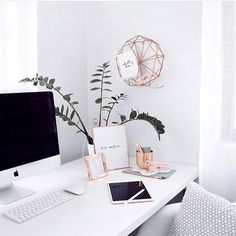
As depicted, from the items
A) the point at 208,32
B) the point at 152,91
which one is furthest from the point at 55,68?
the point at 208,32

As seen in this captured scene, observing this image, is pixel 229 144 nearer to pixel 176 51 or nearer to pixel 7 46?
pixel 176 51

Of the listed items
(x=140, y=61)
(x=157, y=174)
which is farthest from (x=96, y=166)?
(x=140, y=61)

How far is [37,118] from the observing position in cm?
144

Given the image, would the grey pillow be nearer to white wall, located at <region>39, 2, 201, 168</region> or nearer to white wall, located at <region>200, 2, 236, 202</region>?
white wall, located at <region>200, 2, 236, 202</region>

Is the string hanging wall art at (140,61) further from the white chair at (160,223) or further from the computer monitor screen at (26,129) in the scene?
the white chair at (160,223)

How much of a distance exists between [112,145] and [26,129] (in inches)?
22.1

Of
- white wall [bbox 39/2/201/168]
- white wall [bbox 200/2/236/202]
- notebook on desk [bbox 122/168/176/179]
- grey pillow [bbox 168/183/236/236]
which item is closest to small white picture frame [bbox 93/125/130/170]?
notebook on desk [bbox 122/168/176/179]

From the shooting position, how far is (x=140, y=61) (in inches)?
75.0

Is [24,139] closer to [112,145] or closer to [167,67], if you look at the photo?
[112,145]

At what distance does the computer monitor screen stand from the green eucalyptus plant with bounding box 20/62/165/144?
22 centimetres

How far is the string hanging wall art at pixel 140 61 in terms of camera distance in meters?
1.86

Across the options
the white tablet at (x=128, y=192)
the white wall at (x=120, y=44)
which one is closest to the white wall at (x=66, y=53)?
the white wall at (x=120, y=44)

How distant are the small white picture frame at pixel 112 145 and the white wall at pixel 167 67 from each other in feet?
0.76

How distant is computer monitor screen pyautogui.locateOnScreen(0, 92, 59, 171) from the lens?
4.26 feet
